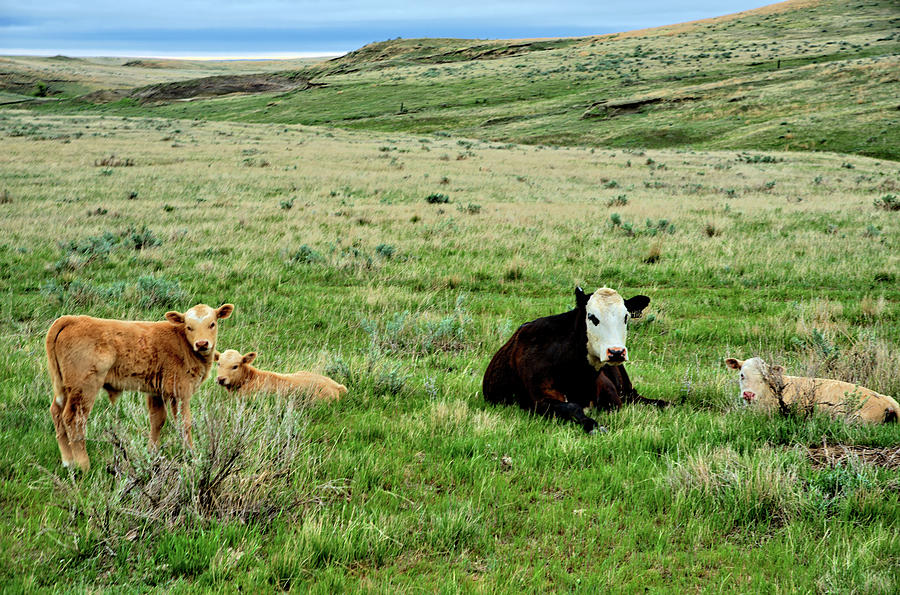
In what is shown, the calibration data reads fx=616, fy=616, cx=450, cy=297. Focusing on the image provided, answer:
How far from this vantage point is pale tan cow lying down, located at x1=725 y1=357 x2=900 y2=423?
5.64 meters

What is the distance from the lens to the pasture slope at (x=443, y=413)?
3475mm

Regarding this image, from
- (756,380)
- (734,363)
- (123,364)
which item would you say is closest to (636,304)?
(756,380)

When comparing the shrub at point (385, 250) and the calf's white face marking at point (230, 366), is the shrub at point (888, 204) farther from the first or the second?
the calf's white face marking at point (230, 366)

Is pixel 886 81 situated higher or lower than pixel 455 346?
higher

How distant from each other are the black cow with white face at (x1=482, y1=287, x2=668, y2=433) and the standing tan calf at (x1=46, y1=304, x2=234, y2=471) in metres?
2.94

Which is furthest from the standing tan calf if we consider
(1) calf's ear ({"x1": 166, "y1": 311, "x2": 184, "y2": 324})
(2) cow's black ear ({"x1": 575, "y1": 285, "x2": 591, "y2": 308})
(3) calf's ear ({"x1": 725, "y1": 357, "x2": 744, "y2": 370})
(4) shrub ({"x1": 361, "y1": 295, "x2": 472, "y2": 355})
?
(3) calf's ear ({"x1": 725, "y1": 357, "x2": 744, "y2": 370})

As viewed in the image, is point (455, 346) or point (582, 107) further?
point (582, 107)

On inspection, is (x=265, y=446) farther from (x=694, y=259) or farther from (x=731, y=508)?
(x=694, y=259)

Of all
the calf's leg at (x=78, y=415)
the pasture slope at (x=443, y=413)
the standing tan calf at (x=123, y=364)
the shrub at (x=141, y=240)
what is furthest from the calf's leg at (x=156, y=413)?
the shrub at (x=141, y=240)

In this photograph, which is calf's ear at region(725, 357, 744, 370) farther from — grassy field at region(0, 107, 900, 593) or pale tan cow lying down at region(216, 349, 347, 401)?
pale tan cow lying down at region(216, 349, 347, 401)

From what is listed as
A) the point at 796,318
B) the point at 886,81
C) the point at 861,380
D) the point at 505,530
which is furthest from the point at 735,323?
the point at 886,81

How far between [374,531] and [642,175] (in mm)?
32830

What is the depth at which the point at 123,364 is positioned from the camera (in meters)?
4.63

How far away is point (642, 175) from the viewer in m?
33.6
